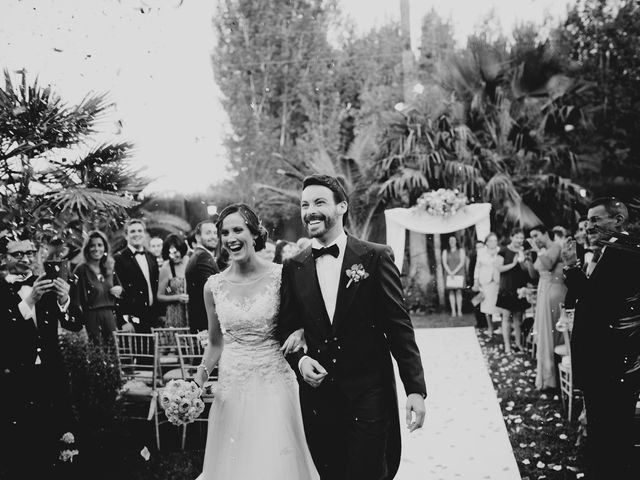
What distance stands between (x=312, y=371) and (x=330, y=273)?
0.50m

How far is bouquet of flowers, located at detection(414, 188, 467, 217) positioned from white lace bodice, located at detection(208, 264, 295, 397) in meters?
9.98

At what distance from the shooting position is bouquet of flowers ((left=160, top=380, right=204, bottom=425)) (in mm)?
3320

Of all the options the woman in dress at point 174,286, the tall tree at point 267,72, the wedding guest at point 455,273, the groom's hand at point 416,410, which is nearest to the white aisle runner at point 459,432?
the groom's hand at point 416,410

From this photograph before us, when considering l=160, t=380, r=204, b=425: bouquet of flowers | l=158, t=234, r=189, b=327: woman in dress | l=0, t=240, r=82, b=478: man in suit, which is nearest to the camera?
l=160, t=380, r=204, b=425: bouquet of flowers

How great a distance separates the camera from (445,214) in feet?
43.9

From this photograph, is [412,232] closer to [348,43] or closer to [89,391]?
[89,391]

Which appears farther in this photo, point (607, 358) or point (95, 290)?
point (95, 290)

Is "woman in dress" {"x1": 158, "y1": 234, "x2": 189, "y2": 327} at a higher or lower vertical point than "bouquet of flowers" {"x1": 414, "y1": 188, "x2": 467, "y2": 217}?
lower

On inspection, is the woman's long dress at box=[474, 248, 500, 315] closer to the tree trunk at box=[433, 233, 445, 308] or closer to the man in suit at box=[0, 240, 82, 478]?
the tree trunk at box=[433, 233, 445, 308]

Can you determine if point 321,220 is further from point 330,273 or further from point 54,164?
point 54,164

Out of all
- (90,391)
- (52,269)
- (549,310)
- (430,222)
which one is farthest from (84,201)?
(430,222)

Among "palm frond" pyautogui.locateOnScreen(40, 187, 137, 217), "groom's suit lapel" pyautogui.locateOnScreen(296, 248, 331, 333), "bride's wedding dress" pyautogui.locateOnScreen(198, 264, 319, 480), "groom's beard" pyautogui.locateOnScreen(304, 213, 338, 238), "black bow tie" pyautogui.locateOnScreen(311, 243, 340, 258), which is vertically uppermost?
"palm frond" pyautogui.locateOnScreen(40, 187, 137, 217)

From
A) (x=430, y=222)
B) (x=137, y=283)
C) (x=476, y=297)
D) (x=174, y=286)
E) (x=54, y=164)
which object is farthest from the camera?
(x=430, y=222)

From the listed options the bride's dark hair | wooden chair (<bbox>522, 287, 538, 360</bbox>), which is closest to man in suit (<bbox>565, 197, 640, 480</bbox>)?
the bride's dark hair
